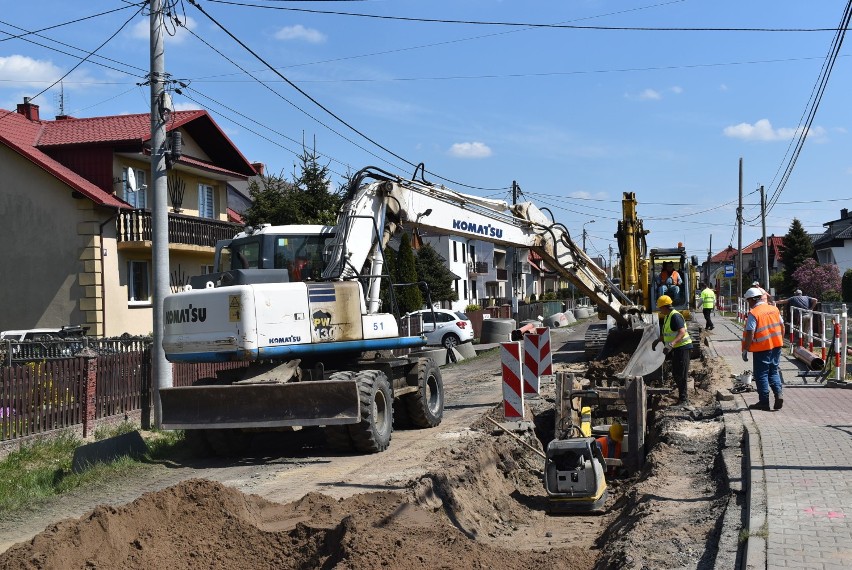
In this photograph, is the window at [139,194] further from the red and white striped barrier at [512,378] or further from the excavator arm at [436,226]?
the red and white striped barrier at [512,378]

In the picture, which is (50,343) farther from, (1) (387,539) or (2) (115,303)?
(1) (387,539)

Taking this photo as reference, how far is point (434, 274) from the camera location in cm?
4734

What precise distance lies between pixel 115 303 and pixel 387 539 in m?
18.4

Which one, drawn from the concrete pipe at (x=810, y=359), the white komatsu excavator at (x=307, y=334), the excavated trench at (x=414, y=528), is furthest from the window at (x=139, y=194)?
the concrete pipe at (x=810, y=359)

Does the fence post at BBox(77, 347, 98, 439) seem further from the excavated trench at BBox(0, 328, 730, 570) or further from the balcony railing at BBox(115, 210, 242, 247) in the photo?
the balcony railing at BBox(115, 210, 242, 247)

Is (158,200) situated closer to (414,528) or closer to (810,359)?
(414,528)

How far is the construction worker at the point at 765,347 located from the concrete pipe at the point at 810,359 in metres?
4.73

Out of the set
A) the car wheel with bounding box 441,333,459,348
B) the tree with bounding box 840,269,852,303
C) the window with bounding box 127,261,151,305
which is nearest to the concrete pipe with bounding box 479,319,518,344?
the car wheel with bounding box 441,333,459,348

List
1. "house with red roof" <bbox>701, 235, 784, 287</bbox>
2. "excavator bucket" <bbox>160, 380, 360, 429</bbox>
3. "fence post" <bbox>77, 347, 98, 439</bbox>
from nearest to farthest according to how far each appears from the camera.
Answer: "excavator bucket" <bbox>160, 380, 360, 429</bbox>
"fence post" <bbox>77, 347, 98, 439</bbox>
"house with red roof" <bbox>701, 235, 784, 287</bbox>

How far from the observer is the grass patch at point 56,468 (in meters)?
9.59

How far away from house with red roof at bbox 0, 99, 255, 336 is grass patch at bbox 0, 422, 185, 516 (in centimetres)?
1006

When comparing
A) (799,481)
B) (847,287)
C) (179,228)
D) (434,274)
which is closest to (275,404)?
(799,481)

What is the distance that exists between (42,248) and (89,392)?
11.1m

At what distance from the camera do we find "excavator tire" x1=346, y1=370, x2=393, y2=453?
10.9 metres
